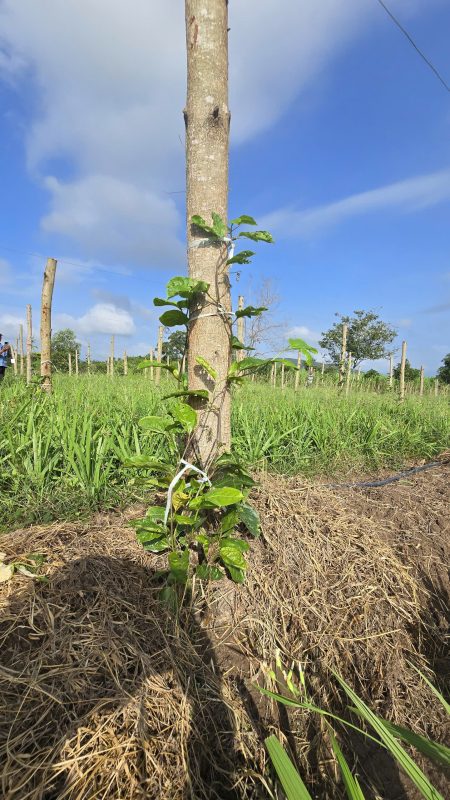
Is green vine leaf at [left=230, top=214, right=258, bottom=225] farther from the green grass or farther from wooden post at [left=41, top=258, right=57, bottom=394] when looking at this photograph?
wooden post at [left=41, top=258, right=57, bottom=394]

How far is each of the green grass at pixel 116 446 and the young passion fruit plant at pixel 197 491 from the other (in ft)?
2.22

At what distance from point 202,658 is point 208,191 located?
1727mm

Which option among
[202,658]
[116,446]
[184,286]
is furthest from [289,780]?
[116,446]

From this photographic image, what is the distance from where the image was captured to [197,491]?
1.61 m

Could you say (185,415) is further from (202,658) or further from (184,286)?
(202,658)

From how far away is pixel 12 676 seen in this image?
1.17 meters

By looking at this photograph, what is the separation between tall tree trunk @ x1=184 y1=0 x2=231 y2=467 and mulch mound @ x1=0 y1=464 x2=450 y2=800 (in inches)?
22.0

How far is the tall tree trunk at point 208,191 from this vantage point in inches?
65.2

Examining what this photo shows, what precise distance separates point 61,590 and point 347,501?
1656mm

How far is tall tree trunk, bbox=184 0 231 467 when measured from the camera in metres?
1.66

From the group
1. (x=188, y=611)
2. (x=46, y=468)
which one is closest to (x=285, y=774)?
(x=188, y=611)

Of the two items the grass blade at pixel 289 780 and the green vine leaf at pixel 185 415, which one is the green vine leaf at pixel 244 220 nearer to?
the green vine leaf at pixel 185 415

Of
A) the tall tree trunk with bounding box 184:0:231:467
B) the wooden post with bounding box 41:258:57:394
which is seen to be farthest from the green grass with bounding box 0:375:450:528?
the wooden post with bounding box 41:258:57:394

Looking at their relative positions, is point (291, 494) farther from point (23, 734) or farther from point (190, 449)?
point (23, 734)
